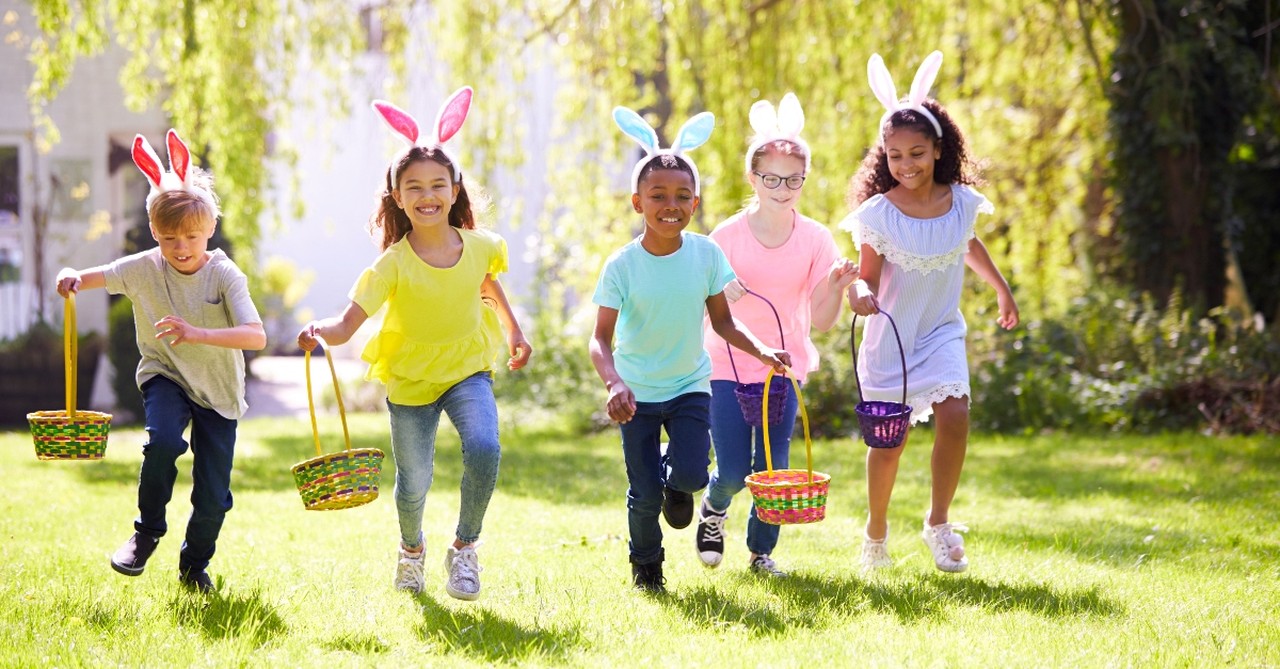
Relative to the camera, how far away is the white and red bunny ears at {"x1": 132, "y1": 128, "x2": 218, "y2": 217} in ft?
14.0

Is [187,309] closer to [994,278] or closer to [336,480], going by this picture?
[336,480]

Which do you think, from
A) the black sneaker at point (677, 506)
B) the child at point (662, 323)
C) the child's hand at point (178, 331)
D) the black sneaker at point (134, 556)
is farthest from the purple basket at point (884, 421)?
the black sneaker at point (134, 556)

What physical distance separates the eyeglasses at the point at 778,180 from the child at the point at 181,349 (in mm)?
1836

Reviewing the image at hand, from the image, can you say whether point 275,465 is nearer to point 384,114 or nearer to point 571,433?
point 571,433

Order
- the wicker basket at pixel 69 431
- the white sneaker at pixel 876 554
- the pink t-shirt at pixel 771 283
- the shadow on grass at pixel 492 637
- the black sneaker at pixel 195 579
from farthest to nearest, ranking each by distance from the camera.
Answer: the white sneaker at pixel 876 554 → the pink t-shirt at pixel 771 283 → the black sneaker at pixel 195 579 → the wicker basket at pixel 69 431 → the shadow on grass at pixel 492 637

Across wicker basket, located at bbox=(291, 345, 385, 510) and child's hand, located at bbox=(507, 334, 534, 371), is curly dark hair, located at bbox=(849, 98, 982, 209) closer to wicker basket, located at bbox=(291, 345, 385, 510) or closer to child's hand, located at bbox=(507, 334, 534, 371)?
child's hand, located at bbox=(507, 334, 534, 371)

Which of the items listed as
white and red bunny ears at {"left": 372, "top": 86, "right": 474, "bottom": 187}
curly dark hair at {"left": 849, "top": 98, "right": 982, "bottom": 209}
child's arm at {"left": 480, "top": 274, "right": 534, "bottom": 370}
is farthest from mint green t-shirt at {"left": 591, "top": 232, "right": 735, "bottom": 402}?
curly dark hair at {"left": 849, "top": 98, "right": 982, "bottom": 209}

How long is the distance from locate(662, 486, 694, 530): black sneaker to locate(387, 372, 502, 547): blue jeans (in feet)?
2.11

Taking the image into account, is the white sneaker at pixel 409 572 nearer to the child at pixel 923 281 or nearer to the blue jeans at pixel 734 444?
the blue jeans at pixel 734 444

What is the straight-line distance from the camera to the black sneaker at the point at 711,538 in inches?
185

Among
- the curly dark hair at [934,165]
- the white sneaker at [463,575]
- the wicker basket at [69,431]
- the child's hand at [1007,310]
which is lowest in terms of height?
the white sneaker at [463,575]

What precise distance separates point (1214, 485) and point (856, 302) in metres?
3.58

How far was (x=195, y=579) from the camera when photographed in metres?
4.44

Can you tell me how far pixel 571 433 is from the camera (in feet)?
36.2
